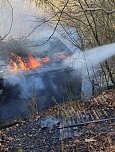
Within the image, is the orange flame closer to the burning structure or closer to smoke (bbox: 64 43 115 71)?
the burning structure

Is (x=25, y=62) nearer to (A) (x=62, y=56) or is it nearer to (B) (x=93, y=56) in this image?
(A) (x=62, y=56)

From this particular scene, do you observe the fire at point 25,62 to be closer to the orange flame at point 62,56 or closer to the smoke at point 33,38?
the orange flame at point 62,56

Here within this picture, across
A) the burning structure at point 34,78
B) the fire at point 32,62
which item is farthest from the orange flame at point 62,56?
the fire at point 32,62

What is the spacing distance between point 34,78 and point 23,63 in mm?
771

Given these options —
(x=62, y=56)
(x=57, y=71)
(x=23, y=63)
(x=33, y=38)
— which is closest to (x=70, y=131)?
(x=57, y=71)

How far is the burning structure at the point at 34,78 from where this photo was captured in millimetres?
9445

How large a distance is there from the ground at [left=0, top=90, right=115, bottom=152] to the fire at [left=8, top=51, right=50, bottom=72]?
86.6 inches

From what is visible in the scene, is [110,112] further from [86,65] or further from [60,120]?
[86,65]

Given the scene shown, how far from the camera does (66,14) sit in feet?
33.5

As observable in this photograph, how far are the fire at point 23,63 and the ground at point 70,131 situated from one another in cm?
220

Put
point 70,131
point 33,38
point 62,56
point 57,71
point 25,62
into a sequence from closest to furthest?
point 70,131, point 57,71, point 25,62, point 62,56, point 33,38

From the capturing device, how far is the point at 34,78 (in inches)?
386

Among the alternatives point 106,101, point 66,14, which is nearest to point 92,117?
Result: point 106,101

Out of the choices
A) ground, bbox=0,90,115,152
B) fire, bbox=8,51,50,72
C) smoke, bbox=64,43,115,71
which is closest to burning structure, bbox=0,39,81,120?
fire, bbox=8,51,50,72
